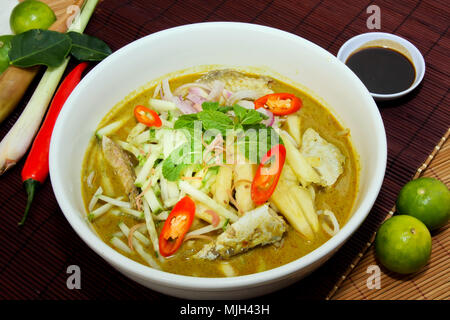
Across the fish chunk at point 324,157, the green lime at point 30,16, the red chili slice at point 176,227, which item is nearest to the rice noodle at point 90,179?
the red chili slice at point 176,227

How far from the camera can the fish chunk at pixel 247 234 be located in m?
2.38

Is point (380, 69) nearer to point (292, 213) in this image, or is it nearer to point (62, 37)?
point (292, 213)

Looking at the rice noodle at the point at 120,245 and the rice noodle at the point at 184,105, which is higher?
the rice noodle at the point at 184,105

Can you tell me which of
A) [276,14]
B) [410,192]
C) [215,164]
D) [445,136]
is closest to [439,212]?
[410,192]

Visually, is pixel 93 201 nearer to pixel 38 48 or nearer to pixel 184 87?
pixel 184 87

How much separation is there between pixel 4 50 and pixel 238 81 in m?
1.61

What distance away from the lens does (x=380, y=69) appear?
337 centimetres

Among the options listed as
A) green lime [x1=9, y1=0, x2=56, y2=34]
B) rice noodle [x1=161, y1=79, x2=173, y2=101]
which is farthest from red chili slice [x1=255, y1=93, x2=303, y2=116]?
green lime [x1=9, y1=0, x2=56, y2=34]

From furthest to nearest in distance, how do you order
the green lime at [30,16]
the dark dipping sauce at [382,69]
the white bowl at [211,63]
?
the green lime at [30,16]
the dark dipping sauce at [382,69]
the white bowl at [211,63]

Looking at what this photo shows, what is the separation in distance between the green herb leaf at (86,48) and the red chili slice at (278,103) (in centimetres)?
119

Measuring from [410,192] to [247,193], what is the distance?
887 mm

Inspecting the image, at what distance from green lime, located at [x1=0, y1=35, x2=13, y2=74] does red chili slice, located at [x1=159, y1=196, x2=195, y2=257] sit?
1741 mm

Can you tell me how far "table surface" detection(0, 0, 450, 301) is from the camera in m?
2.65

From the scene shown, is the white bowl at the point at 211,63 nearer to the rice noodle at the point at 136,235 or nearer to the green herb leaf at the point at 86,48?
the rice noodle at the point at 136,235
